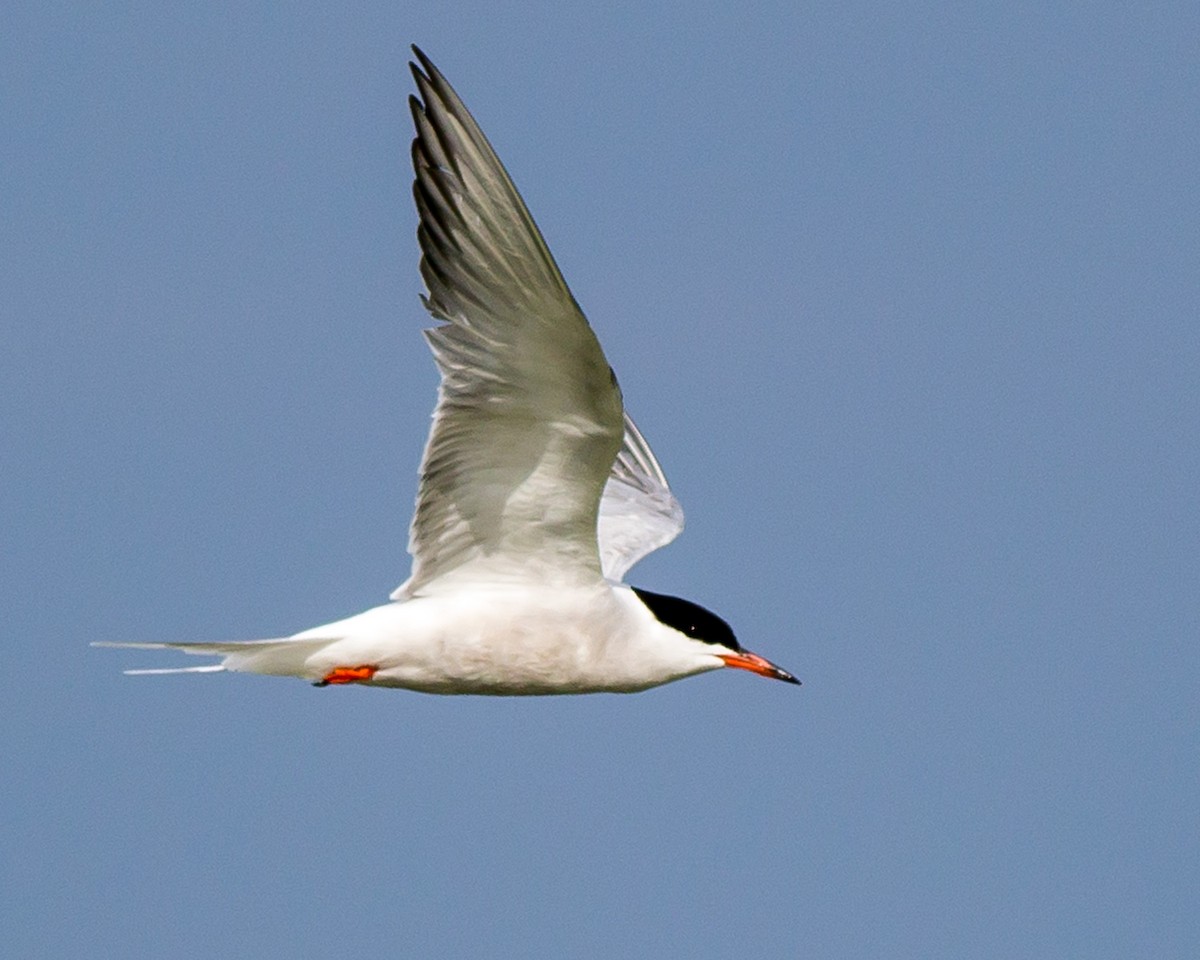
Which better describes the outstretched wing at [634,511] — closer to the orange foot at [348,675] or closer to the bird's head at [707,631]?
the bird's head at [707,631]

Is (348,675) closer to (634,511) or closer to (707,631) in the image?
(707,631)

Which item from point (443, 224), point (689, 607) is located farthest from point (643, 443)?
point (443, 224)

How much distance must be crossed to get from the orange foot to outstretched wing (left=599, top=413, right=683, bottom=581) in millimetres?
1946

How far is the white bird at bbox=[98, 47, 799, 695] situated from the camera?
8500 mm

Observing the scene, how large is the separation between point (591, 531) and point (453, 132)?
228cm

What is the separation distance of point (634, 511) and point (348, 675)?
2806mm

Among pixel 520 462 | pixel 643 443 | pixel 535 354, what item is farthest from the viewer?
pixel 643 443

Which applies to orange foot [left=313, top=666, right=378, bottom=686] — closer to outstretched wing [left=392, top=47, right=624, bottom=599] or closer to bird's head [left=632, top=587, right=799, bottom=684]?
outstretched wing [left=392, top=47, right=624, bottom=599]

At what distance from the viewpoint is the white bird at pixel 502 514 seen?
27.9 ft

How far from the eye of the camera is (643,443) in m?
12.4

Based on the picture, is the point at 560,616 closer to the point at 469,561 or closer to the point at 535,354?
the point at 469,561

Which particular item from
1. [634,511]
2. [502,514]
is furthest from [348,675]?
[634,511]

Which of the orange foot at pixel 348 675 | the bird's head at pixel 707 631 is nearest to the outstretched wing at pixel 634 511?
the bird's head at pixel 707 631

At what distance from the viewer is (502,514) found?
9711mm
